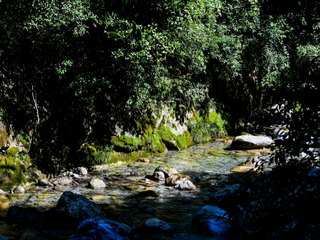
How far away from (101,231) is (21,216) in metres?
1.99

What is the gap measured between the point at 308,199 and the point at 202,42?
10815 mm

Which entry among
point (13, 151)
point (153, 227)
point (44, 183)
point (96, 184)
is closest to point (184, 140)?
point (96, 184)

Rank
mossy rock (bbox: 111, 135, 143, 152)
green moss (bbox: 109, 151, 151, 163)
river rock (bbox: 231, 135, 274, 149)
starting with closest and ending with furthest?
green moss (bbox: 109, 151, 151, 163)
mossy rock (bbox: 111, 135, 143, 152)
river rock (bbox: 231, 135, 274, 149)

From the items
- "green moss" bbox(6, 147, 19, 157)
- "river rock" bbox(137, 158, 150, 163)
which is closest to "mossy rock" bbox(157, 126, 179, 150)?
"river rock" bbox(137, 158, 150, 163)

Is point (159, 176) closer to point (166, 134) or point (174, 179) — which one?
point (174, 179)

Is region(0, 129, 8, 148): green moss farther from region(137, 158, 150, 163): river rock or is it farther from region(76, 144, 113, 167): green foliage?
region(137, 158, 150, 163): river rock

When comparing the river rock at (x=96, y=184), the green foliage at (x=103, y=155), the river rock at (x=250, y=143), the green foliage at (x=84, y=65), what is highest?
the green foliage at (x=84, y=65)

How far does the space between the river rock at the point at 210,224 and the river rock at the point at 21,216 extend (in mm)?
3073

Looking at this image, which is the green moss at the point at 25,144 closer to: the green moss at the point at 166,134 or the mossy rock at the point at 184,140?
the green moss at the point at 166,134

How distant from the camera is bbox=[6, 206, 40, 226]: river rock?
5.21 meters

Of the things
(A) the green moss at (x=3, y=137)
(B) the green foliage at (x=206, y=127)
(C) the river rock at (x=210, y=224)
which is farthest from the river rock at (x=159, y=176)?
(B) the green foliage at (x=206, y=127)

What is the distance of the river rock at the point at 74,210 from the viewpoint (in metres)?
5.20

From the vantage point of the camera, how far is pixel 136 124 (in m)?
11.8

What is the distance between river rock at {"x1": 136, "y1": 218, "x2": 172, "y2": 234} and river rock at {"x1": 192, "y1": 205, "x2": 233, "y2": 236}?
1.71 feet
